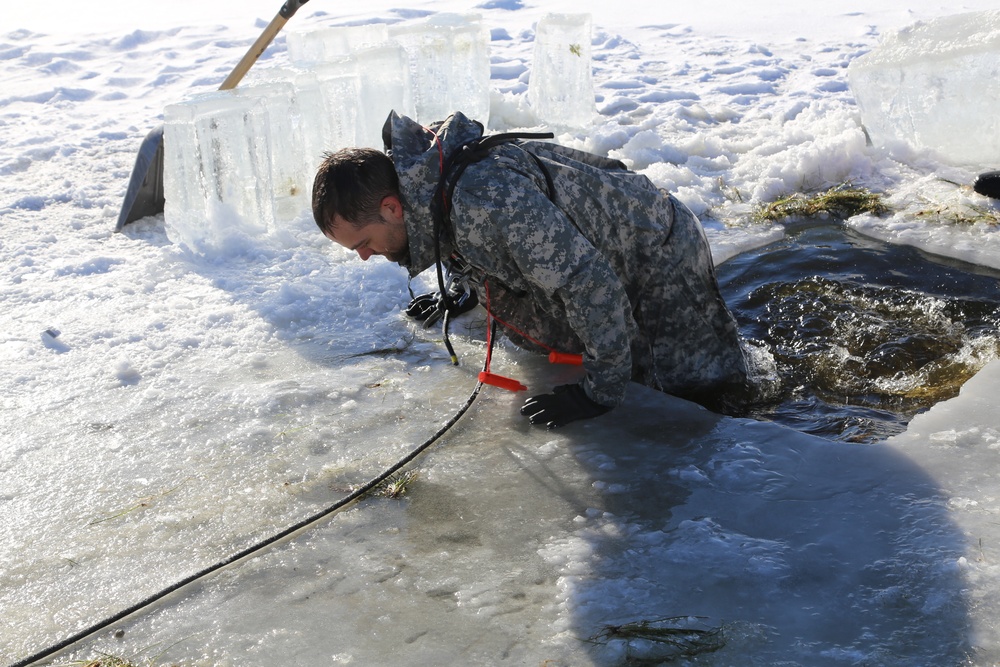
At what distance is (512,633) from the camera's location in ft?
7.25

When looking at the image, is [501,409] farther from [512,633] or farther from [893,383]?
[893,383]

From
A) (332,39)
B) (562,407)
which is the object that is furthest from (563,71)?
(562,407)

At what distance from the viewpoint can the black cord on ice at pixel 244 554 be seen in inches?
89.7

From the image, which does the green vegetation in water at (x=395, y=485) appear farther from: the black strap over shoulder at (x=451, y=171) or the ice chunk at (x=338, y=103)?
the ice chunk at (x=338, y=103)

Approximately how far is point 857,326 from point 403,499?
2.28 m

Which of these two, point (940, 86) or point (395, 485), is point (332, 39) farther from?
point (395, 485)

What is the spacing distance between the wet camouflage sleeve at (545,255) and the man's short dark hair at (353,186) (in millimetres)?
238

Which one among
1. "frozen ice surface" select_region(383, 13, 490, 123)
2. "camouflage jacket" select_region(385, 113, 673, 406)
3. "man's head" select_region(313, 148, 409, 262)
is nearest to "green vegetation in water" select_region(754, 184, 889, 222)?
"camouflage jacket" select_region(385, 113, 673, 406)

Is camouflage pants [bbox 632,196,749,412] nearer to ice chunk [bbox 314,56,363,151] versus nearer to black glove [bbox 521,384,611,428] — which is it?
black glove [bbox 521,384,611,428]

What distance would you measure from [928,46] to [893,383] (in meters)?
2.84

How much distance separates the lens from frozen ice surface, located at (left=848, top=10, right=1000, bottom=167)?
528cm

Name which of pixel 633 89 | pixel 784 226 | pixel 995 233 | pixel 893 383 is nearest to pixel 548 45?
pixel 633 89

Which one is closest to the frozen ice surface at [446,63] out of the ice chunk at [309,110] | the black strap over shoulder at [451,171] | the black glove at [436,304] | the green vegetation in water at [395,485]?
the ice chunk at [309,110]

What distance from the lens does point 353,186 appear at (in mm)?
2691
